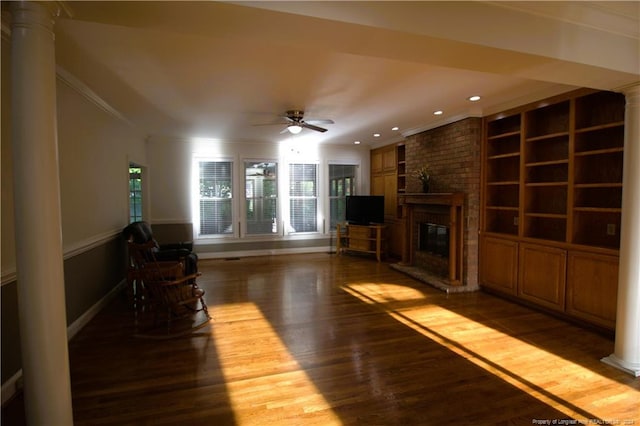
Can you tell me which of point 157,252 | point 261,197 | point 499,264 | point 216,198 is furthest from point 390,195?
point 157,252

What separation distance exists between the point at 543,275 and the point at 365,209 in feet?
12.6

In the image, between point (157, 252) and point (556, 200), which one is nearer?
point (556, 200)

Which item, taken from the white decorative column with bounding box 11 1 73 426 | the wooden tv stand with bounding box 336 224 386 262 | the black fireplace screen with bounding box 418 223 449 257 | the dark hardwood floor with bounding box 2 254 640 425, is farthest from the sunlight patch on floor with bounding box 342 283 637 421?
the white decorative column with bounding box 11 1 73 426

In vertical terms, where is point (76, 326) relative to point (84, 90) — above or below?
below

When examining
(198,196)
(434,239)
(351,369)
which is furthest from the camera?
(198,196)

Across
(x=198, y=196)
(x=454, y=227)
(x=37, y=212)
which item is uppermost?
(x=198, y=196)

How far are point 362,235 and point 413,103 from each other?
3529 millimetres

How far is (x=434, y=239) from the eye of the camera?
5633mm

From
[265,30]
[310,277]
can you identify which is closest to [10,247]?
[265,30]

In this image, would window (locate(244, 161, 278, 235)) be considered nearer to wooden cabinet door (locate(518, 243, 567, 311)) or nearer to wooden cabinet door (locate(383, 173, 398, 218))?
wooden cabinet door (locate(383, 173, 398, 218))

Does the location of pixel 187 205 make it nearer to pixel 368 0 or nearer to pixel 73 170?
pixel 73 170

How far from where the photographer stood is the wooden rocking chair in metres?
3.32

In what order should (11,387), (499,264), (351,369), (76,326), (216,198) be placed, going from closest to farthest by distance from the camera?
(11,387)
(351,369)
(76,326)
(499,264)
(216,198)

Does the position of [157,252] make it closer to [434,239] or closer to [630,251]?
[434,239]
